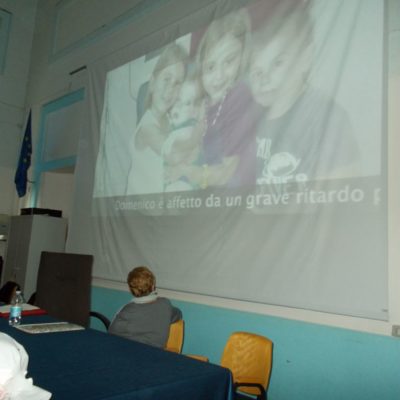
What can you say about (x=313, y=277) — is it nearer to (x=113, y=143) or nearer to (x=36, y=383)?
(x=36, y=383)

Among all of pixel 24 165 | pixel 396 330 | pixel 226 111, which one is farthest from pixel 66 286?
pixel 24 165

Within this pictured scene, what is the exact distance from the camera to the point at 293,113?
2.38 meters

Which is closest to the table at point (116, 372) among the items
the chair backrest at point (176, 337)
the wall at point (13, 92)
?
the chair backrest at point (176, 337)

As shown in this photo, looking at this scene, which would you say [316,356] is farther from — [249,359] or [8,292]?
[8,292]

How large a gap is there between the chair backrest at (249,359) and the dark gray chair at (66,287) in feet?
4.24

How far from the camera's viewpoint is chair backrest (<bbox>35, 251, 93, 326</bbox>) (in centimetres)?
292

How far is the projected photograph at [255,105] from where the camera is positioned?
7.02 feet

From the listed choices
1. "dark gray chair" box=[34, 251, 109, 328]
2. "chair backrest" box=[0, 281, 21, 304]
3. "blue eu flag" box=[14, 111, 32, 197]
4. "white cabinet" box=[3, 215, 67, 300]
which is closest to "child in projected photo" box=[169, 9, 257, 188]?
"dark gray chair" box=[34, 251, 109, 328]

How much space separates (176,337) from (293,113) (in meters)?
1.53

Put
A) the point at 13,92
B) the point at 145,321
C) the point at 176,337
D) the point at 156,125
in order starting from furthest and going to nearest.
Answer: the point at 13,92
the point at 156,125
the point at 176,337
the point at 145,321

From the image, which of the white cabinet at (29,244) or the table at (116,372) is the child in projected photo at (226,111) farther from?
the white cabinet at (29,244)

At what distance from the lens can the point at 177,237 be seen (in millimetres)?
3008

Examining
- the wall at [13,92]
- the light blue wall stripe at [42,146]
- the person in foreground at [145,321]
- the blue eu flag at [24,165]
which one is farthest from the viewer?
the wall at [13,92]

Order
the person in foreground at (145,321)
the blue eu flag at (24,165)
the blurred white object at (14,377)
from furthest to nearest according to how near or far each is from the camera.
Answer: the blue eu flag at (24,165), the person in foreground at (145,321), the blurred white object at (14,377)
